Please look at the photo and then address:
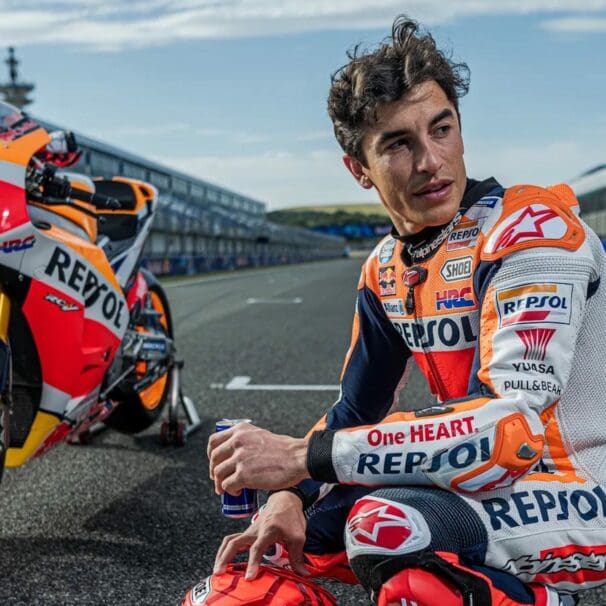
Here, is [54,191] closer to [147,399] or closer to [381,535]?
[147,399]

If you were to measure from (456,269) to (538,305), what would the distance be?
280 millimetres

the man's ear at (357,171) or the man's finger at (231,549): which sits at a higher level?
the man's ear at (357,171)

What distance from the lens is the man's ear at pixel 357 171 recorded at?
2.09 metres

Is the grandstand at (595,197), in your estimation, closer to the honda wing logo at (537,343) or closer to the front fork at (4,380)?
the front fork at (4,380)

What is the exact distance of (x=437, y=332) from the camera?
6.53 feet

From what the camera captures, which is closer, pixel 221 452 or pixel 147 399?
pixel 221 452

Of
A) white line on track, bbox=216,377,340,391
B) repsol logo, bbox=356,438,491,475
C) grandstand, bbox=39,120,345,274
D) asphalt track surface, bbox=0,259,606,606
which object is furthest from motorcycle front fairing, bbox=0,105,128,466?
grandstand, bbox=39,120,345,274

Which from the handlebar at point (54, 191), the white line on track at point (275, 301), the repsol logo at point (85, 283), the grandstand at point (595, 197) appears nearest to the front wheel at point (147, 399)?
the repsol logo at point (85, 283)

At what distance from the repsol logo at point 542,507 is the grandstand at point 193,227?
11.3 meters

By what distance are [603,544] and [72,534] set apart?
1.97 meters

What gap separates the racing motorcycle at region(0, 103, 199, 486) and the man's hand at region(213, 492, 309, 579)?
1.15 metres

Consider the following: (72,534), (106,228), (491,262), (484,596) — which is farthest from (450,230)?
(106,228)

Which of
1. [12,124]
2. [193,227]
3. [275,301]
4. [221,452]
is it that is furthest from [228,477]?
[193,227]

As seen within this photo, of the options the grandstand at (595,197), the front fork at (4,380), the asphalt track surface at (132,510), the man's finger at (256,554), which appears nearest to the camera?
the man's finger at (256,554)
